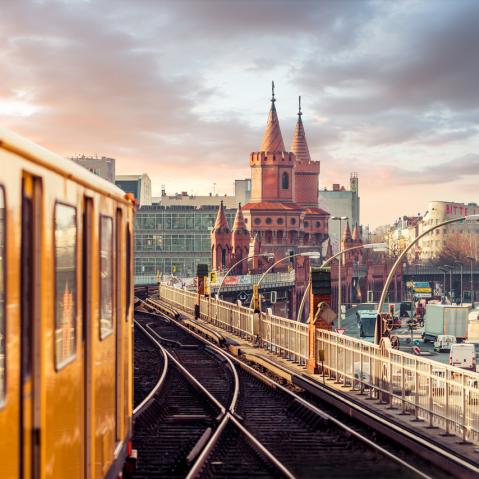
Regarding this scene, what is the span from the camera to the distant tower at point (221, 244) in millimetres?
125625

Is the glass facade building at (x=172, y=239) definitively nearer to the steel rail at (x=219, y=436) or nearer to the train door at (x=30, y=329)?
the steel rail at (x=219, y=436)

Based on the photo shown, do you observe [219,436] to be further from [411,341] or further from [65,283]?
[411,341]

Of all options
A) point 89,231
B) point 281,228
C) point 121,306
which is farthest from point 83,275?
point 281,228

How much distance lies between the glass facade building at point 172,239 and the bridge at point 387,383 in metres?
113

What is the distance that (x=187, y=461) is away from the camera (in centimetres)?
1252

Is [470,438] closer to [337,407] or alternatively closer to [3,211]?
[337,407]

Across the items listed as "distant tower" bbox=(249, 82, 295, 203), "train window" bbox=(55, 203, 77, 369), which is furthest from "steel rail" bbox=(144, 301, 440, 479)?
"distant tower" bbox=(249, 82, 295, 203)

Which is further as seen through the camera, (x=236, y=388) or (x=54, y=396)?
(x=236, y=388)

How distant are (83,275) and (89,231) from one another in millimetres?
380

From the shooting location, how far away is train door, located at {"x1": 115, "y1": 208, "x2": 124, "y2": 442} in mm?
9141

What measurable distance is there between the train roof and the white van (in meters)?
44.6

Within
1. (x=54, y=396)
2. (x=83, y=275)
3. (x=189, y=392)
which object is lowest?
(x=189, y=392)

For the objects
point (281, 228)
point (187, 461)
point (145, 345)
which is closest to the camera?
point (187, 461)

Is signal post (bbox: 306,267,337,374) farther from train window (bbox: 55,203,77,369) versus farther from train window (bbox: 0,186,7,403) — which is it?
train window (bbox: 0,186,7,403)
